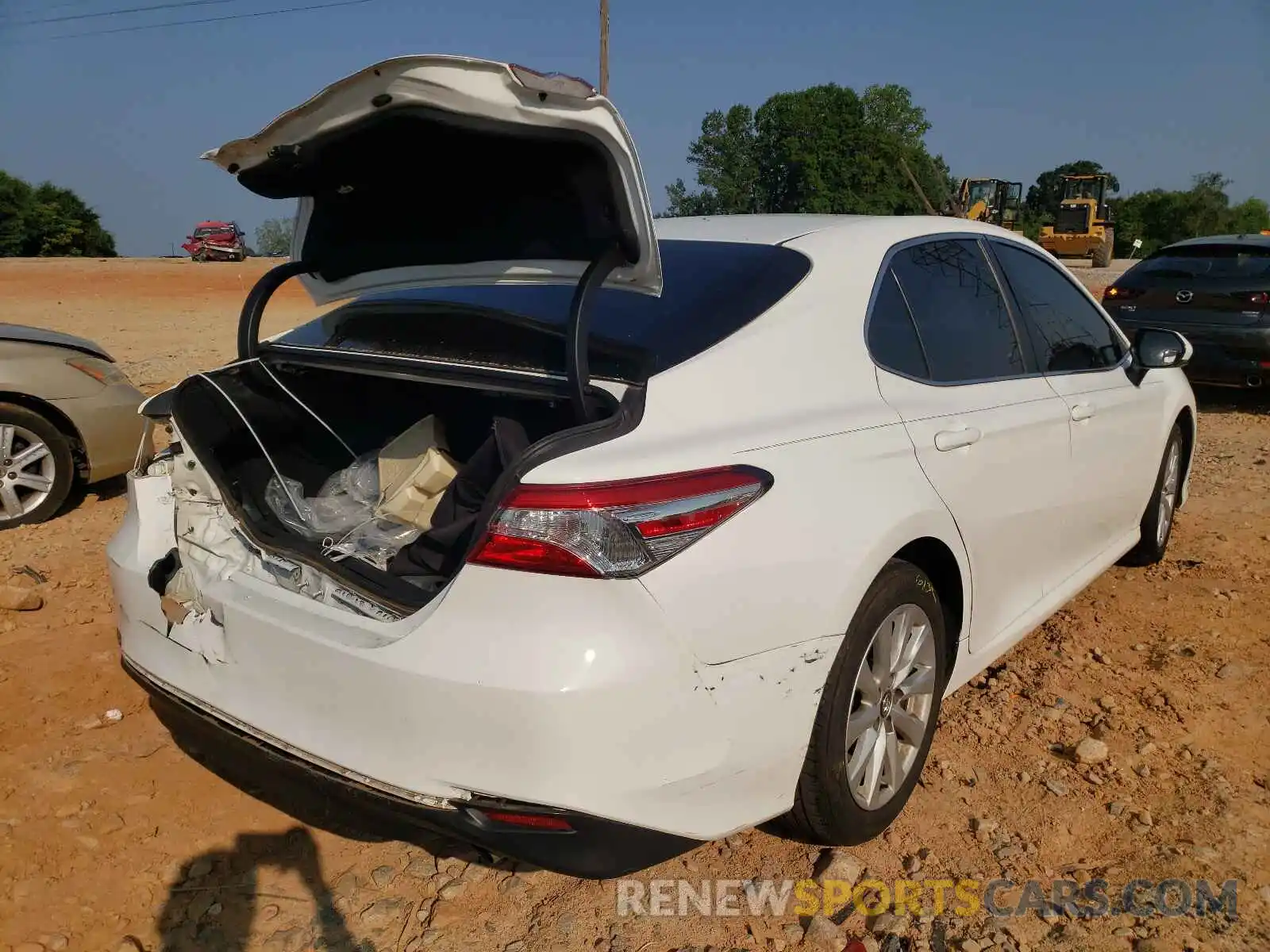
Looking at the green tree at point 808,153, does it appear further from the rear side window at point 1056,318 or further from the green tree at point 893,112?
the rear side window at point 1056,318

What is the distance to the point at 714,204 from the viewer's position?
110 ft

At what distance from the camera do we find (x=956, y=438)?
109 inches

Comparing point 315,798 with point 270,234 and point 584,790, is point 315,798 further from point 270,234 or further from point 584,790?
point 270,234

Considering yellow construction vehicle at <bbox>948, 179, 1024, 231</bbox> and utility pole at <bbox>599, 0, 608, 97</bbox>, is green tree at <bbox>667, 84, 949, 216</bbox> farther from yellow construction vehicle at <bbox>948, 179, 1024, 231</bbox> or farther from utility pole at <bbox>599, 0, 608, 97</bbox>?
utility pole at <bbox>599, 0, 608, 97</bbox>

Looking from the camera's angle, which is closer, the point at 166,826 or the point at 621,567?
the point at 621,567

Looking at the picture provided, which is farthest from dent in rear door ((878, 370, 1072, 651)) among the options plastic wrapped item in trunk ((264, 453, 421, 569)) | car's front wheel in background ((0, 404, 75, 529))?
car's front wheel in background ((0, 404, 75, 529))

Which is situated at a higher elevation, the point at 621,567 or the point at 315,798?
the point at 621,567

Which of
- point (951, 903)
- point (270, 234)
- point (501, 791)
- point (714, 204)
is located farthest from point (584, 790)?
point (270, 234)

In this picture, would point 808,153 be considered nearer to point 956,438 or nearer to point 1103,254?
point 1103,254

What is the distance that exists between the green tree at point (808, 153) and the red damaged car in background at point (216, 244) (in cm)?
1654

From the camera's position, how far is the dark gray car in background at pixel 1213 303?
8492 millimetres

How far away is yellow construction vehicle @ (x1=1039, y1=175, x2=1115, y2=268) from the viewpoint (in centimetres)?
3170

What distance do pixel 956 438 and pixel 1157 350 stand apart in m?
1.83

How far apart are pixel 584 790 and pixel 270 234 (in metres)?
49.7
